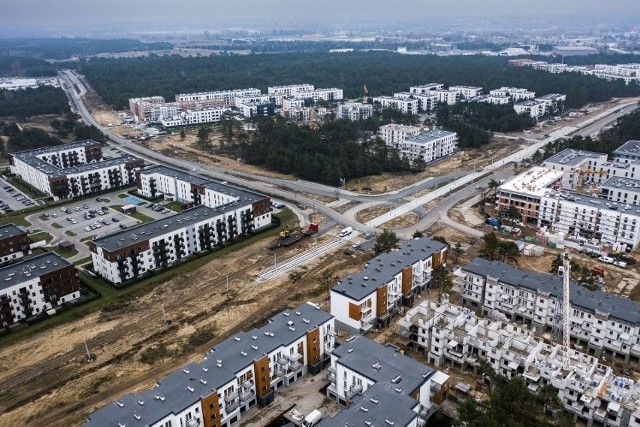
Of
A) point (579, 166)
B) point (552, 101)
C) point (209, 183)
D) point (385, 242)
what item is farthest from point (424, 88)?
point (385, 242)

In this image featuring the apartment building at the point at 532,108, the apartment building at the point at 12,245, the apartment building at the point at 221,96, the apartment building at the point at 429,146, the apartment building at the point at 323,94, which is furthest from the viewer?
the apartment building at the point at 323,94

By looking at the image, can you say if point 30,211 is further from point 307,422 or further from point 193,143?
point 307,422

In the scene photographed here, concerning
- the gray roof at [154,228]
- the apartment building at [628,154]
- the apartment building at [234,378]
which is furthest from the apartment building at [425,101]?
the apartment building at [234,378]

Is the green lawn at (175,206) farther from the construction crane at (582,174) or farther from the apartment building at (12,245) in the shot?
the construction crane at (582,174)

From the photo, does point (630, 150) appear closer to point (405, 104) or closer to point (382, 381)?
point (405, 104)

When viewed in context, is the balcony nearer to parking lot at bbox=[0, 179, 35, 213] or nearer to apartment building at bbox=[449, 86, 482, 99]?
parking lot at bbox=[0, 179, 35, 213]
